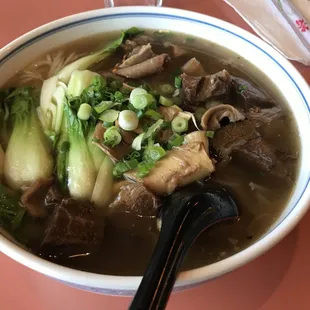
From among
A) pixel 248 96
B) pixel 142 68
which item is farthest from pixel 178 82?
pixel 248 96

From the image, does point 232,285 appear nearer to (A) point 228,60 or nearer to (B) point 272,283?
(B) point 272,283

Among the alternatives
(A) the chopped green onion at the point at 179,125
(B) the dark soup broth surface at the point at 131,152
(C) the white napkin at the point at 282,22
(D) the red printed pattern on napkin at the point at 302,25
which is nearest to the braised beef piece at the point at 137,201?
(B) the dark soup broth surface at the point at 131,152

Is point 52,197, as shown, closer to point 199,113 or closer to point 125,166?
point 125,166

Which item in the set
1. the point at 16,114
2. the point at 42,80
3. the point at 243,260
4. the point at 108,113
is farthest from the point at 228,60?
the point at 243,260

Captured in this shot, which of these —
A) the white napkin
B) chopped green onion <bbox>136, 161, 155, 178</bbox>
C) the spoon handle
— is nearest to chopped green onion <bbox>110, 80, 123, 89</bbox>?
chopped green onion <bbox>136, 161, 155, 178</bbox>

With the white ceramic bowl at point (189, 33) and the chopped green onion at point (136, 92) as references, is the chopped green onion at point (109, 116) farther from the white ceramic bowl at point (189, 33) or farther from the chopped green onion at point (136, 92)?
the white ceramic bowl at point (189, 33)
